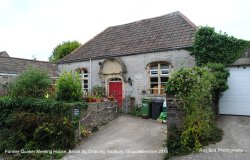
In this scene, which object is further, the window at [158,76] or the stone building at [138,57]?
the window at [158,76]

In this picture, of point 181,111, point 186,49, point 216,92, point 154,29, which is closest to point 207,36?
point 186,49

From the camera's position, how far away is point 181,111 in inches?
322

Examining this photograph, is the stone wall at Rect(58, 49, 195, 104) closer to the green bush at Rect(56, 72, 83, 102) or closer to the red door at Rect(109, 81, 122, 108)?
the red door at Rect(109, 81, 122, 108)

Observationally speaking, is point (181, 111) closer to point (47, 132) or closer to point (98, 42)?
point (47, 132)

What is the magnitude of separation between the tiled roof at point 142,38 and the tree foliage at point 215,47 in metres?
0.84

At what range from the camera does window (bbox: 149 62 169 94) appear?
15516mm

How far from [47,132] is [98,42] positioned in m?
11.8

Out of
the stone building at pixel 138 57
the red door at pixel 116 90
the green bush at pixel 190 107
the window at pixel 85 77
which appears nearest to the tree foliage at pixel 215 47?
the stone building at pixel 138 57

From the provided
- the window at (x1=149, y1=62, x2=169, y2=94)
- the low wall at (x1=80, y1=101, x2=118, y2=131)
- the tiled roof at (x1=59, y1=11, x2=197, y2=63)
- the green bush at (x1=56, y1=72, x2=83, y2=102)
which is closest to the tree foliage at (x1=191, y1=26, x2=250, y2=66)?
the tiled roof at (x1=59, y1=11, x2=197, y2=63)

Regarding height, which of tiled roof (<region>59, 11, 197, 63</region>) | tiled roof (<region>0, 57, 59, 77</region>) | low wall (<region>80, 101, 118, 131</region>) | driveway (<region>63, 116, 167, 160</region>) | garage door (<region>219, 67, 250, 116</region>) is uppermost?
tiled roof (<region>59, 11, 197, 63</region>)

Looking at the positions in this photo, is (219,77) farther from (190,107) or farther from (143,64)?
(143,64)

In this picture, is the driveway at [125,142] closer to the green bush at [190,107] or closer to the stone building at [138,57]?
the green bush at [190,107]

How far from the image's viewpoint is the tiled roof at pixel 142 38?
50.6 ft

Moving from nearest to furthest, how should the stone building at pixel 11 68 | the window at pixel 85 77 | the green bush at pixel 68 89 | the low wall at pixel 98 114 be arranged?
the green bush at pixel 68 89, the low wall at pixel 98 114, the window at pixel 85 77, the stone building at pixel 11 68
